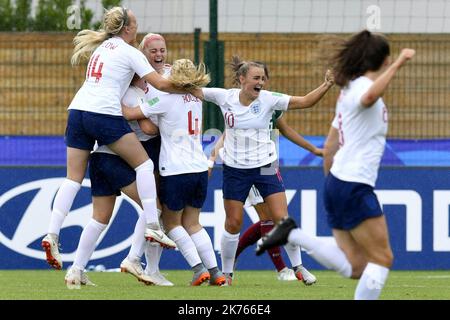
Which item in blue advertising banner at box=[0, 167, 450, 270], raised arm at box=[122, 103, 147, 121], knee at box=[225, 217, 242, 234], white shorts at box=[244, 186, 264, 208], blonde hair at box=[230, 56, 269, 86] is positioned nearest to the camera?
raised arm at box=[122, 103, 147, 121]

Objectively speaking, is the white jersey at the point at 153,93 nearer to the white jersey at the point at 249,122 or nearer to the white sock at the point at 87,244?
the white jersey at the point at 249,122

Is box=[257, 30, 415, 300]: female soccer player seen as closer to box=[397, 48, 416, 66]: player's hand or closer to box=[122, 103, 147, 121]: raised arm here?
box=[397, 48, 416, 66]: player's hand

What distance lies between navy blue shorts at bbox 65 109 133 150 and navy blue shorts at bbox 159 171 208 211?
0.63 m

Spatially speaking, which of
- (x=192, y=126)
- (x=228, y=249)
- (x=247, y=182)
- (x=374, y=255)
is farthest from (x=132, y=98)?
(x=374, y=255)

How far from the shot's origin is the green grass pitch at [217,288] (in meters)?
9.34

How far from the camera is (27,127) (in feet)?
50.8

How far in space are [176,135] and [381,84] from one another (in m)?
3.38

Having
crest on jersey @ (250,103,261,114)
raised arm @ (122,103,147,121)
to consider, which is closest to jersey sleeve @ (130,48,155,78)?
raised arm @ (122,103,147,121)

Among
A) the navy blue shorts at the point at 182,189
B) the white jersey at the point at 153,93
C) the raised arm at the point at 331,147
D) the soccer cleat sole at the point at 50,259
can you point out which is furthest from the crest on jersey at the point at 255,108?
the raised arm at the point at 331,147

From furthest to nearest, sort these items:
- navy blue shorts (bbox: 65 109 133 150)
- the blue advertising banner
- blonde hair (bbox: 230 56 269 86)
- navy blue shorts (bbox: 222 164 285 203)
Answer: the blue advertising banner, navy blue shorts (bbox: 222 164 285 203), blonde hair (bbox: 230 56 269 86), navy blue shorts (bbox: 65 109 133 150)

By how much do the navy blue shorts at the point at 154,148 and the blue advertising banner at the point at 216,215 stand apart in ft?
9.29

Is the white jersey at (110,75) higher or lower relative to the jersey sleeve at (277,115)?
higher

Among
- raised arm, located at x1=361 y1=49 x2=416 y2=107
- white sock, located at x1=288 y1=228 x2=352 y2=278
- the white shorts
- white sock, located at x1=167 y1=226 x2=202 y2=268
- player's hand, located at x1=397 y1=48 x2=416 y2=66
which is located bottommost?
white sock, located at x1=167 y1=226 x2=202 y2=268

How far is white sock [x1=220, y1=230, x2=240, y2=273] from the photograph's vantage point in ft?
36.5
